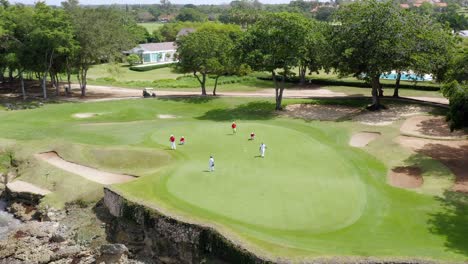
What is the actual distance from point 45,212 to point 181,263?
13176 millimetres

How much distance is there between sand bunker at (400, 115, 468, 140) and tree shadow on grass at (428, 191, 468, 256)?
47.5ft

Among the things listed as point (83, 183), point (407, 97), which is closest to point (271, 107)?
point (407, 97)

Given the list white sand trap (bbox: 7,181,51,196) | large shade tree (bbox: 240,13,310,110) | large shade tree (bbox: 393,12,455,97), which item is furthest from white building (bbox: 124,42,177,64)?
white sand trap (bbox: 7,181,51,196)

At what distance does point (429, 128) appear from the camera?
157ft

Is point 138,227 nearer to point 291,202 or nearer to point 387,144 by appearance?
point 291,202

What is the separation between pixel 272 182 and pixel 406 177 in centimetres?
1123

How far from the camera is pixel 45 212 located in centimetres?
3466

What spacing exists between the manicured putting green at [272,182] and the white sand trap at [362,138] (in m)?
4.33

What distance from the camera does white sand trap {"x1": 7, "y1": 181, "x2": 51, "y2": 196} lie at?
3704cm

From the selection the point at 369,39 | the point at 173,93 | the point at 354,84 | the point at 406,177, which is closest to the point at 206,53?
the point at 173,93

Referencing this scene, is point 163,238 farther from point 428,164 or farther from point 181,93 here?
point 181,93

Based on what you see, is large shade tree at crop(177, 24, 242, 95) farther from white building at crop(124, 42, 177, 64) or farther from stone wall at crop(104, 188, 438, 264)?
white building at crop(124, 42, 177, 64)

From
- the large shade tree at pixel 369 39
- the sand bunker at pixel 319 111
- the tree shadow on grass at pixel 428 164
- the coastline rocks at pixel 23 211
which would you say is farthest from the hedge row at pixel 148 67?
the tree shadow on grass at pixel 428 164

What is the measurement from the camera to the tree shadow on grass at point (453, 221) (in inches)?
983
